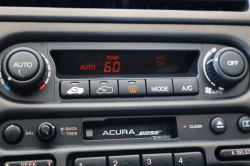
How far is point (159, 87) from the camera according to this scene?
79cm

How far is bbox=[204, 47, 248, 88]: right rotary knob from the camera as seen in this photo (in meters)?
0.80

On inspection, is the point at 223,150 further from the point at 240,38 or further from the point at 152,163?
the point at 240,38

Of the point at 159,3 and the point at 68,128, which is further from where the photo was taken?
the point at 159,3

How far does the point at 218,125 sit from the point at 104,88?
338mm

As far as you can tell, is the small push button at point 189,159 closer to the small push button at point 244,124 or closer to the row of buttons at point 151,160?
the row of buttons at point 151,160

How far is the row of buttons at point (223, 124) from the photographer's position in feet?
2.64

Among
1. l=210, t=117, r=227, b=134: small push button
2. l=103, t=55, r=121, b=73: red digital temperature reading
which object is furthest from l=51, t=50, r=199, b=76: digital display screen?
l=210, t=117, r=227, b=134: small push button

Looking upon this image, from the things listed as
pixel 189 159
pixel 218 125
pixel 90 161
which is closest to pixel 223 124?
pixel 218 125

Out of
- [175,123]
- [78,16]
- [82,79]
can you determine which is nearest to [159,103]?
[175,123]

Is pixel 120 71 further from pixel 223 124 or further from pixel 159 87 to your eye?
pixel 223 124

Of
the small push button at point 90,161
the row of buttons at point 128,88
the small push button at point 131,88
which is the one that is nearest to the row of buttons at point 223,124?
the row of buttons at point 128,88

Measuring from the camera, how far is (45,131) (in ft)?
2.34

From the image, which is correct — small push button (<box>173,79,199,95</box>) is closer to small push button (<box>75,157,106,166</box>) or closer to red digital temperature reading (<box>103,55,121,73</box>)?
red digital temperature reading (<box>103,55,121,73</box>)

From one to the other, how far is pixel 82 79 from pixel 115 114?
13cm
